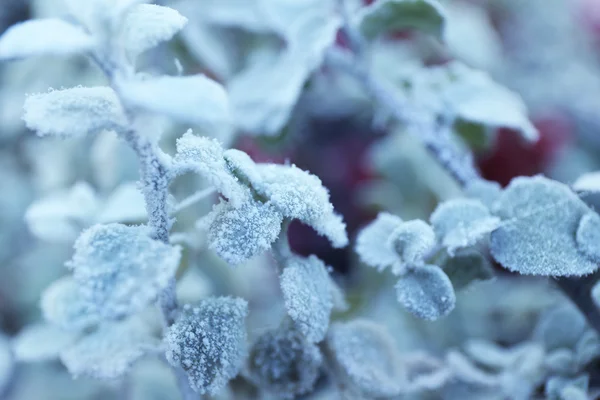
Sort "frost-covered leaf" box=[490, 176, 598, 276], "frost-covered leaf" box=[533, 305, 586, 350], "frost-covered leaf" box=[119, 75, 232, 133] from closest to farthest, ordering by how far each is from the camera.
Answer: "frost-covered leaf" box=[119, 75, 232, 133] → "frost-covered leaf" box=[490, 176, 598, 276] → "frost-covered leaf" box=[533, 305, 586, 350]

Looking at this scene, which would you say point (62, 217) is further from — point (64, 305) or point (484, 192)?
point (484, 192)

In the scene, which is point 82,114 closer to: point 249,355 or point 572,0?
point 249,355

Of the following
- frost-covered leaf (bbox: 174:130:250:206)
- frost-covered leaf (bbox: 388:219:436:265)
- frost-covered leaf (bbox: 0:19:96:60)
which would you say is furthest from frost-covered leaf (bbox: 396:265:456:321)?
frost-covered leaf (bbox: 0:19:96:60)

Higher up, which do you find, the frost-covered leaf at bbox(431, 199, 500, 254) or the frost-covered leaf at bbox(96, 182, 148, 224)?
the frost-covered leaf at bbox(431, 199, 500, 254)

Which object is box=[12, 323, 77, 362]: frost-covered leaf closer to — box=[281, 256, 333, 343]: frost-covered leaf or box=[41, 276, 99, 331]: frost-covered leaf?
box=[41, 276, 99, 331]: frost-covered leaf

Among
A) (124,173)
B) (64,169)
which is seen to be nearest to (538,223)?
(124,173)

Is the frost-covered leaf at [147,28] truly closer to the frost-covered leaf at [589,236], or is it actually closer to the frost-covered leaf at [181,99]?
the frost-covered leaf at [181,99]
